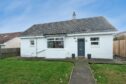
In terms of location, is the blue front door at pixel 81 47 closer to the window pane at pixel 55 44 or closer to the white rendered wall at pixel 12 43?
the window pane at pixel 55 44

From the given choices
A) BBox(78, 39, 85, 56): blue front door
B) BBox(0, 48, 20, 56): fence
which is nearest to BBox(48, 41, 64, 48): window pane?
BBox(78, 39, 85, 56): blue front door

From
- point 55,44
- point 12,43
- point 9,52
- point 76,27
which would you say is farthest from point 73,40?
point 12,43

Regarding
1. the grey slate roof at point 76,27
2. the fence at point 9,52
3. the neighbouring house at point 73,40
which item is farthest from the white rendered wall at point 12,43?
the grey slate roof at point 76,27

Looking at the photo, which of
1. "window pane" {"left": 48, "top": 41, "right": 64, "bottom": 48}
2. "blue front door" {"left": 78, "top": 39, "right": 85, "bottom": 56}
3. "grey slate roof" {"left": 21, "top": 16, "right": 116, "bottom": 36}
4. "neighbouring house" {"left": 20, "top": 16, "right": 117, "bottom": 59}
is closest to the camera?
"neighbouring house" {"left": 20, "top": 16, "right": 117, "bottom": 59}

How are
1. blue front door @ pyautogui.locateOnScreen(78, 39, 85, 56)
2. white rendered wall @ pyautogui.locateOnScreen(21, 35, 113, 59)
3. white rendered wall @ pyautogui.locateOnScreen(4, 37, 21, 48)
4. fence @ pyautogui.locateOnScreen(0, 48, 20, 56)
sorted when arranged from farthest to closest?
white rendered wall @ pyautogui.locateOnScreen(4, 37, 21, 48) → fence @ pyautogui.locateOnScreen(0, 48, 20, 56) → blue front door @ pyautogui.locateOnScreen(78, 39, 85, 56) → white rendered wall @ pyautogui.locateOnScreen(21, 35, 113, 59)

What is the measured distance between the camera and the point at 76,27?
19.6m

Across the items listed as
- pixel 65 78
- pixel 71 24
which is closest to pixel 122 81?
pixel 65 78

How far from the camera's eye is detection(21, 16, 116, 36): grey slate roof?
58.0 feet

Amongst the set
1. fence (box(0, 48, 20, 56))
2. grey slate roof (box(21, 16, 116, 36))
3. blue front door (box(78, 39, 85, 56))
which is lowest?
fence (box(0, 48, 20, 56))

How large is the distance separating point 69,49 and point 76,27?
3364 mm

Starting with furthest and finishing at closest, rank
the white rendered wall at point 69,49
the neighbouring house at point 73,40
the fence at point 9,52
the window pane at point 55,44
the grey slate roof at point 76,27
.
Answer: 1. the fence at point 9,52
2. the window pane at point 55,44
3. the grey slate roof at point 76,27
4. the neighbouring house at point 73,40
5. the white rendered wall at point 69,49

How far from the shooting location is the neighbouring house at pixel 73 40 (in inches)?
662

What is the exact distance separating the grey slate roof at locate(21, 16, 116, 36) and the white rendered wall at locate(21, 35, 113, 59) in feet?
3.08

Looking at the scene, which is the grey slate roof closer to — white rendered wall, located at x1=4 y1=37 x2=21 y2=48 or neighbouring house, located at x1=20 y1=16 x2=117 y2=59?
neighbouring house, located at x1=20 y1=16 x2=117 y2=59
